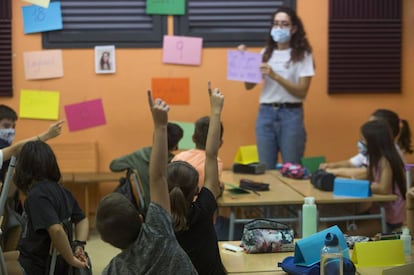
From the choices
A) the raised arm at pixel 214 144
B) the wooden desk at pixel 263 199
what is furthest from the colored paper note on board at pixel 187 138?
the raised arm at pixel 214 144

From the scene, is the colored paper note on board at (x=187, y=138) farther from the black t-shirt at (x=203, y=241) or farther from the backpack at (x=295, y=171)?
the black t-shirt at (x=203, y=241)

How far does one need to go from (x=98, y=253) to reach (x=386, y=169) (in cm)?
232

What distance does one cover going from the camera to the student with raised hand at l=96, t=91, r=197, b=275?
204 centimetres

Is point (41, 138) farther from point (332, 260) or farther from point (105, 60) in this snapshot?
point (105, 60)

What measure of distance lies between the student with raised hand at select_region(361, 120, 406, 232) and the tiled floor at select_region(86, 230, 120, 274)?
1.94 m

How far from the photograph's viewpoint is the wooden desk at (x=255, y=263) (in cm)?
234

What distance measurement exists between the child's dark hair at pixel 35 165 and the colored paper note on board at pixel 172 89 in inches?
110

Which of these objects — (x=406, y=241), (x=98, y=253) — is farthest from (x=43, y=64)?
(x=406, y=241)

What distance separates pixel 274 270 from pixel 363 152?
2.33m

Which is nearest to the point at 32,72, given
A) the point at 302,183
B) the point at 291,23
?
the point at 291,23

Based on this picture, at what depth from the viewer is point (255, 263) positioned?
248 cm

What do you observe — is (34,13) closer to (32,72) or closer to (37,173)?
(32,72)

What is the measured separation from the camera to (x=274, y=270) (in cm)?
238

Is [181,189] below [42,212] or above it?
above
